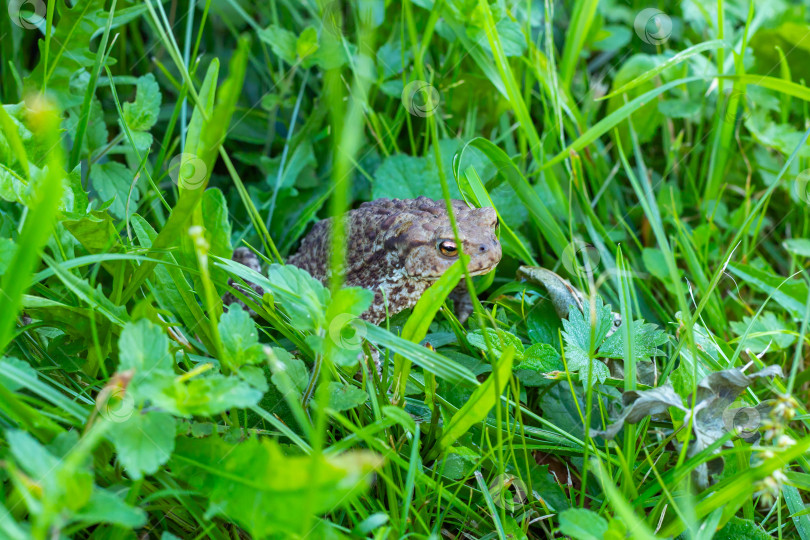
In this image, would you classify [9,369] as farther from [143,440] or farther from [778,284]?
[778,284]

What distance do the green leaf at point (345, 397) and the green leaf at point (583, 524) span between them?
1.89ft

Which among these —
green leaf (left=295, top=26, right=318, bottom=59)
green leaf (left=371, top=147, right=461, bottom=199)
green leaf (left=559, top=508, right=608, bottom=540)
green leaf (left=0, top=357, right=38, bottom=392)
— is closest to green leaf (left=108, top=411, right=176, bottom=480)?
green leaf (left=0, top=357, right=38, bottom=392)

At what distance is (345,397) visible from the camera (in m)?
1.70

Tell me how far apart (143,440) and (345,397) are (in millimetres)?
525

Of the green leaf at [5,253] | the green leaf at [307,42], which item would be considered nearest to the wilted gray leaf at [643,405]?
the green leaf at [5,253]

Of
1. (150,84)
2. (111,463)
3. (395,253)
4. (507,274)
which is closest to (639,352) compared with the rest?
(507,274)

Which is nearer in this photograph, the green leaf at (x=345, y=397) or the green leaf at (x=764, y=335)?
the green leaf at (x=345, y=397)

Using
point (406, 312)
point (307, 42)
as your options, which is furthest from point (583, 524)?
point (307, 42)

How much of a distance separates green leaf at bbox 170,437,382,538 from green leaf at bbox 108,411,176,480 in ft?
0.50

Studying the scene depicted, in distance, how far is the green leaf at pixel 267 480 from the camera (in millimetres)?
1178

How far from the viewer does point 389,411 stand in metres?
1.61

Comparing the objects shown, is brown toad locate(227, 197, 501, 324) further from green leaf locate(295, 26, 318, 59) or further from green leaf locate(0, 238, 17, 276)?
green leaf locate(0, 238, 17, 276)

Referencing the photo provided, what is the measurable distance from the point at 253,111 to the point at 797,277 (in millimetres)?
2684

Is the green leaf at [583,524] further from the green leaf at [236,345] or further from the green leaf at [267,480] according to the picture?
the green leaf at [236,345]
